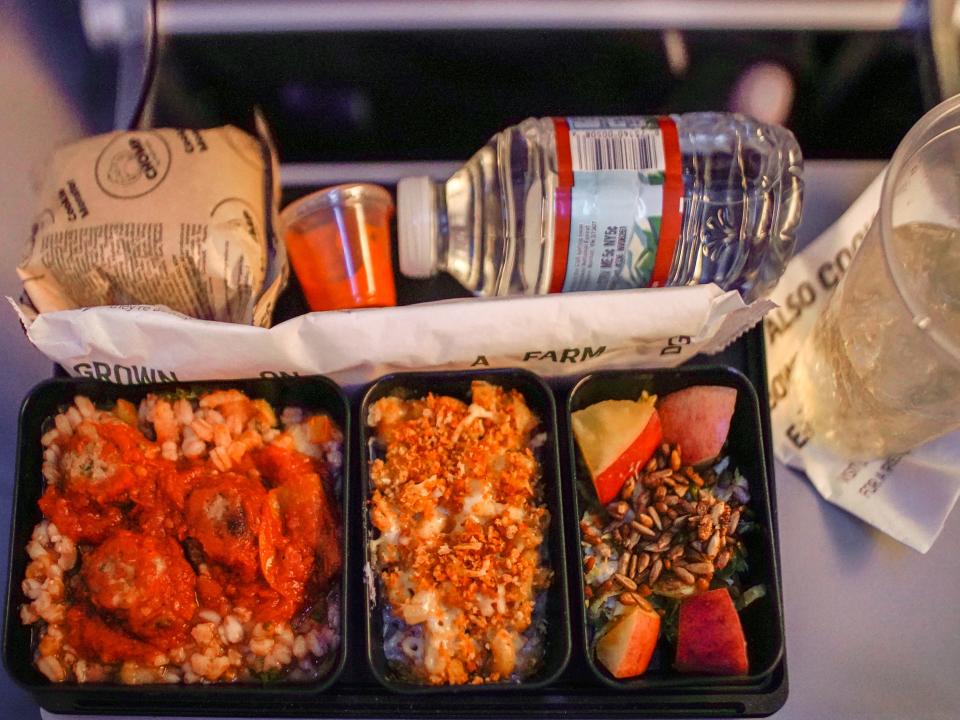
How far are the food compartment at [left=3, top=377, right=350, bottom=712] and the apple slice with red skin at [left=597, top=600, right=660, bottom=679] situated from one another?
297 mm

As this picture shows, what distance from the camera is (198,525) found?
97 cm

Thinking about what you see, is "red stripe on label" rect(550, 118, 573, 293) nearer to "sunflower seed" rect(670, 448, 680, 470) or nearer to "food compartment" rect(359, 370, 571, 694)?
"food compartment" rect(359, 370, 571, 694)

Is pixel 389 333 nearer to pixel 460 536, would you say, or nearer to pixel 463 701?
pixel 460 536

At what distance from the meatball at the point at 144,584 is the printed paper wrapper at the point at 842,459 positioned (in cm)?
75

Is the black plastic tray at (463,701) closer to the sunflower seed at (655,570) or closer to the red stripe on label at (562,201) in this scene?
the sunflower seed at (655,570)

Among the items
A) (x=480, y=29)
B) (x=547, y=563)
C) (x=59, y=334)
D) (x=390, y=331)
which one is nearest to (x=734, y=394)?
(x=547, y=563)

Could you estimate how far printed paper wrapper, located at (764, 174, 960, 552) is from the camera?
1037mm

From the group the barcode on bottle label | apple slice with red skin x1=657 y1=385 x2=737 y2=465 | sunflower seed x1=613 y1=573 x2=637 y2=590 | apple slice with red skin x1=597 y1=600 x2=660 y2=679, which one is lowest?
apple slice with red skin x1=597 y1=600 x2=660 y2=679

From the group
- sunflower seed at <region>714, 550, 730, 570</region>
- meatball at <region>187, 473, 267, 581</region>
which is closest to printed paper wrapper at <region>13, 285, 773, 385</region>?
meatball at <region>187, 473, 267, 581</region>

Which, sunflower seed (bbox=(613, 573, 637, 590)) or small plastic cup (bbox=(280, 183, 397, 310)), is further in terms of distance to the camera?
small plastic cup (bbox=(280, 183, 397, 310))

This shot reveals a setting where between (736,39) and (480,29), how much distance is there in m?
0.33

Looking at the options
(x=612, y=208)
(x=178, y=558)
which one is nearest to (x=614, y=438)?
(x=612, y=208)

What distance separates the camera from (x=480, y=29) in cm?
104

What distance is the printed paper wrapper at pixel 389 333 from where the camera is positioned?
38.1 inches
